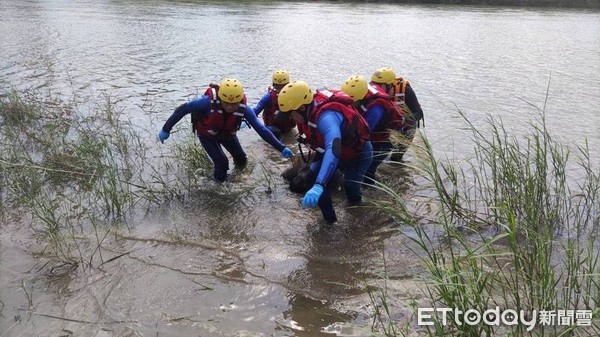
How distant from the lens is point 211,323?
346 centimetres

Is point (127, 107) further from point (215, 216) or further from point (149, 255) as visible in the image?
point (149, 255)

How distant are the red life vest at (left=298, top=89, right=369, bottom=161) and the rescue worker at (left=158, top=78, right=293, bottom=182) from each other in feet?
2.74

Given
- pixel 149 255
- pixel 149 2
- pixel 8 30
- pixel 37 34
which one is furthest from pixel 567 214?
pixel 149 2

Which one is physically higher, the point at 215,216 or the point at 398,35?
the point at 398,35

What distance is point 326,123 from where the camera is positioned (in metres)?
4.48

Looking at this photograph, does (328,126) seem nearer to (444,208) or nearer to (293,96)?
(293,96)

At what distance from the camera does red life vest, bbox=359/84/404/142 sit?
545 cm

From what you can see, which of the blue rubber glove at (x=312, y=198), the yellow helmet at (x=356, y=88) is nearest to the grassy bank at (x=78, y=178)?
the blue rubber glove at (x=312, y=198)

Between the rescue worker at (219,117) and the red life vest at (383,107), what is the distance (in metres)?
1.03

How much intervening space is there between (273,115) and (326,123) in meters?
3.39

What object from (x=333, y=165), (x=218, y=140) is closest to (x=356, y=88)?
(x=333, y=165)

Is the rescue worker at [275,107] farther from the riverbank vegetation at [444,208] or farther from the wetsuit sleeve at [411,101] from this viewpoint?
the wetsuit sleeve at [411,101]

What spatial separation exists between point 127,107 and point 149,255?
584cm

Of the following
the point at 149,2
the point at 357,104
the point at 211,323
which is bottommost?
the point at 211,323
